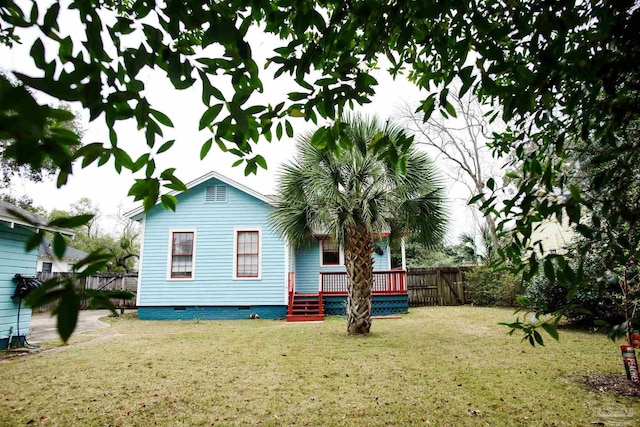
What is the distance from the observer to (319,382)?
4.87 m

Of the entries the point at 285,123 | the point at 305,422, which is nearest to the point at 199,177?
the point at 305,422

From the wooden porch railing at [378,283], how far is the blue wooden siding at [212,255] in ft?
5.79

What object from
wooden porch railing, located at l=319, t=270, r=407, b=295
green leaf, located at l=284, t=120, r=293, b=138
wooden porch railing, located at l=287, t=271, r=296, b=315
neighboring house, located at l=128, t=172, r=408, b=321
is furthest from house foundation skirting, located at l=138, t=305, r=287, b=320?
green leaf, located at l=284, t=120, r=293, b=138

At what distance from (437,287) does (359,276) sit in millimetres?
9623

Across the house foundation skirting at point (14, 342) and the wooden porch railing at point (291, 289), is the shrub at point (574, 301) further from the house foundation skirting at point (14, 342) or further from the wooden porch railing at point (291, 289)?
the house foundation skirting at point (14, 342)

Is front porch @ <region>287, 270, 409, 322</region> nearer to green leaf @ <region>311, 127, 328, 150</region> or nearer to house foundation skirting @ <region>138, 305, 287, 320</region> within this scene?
house foundation skirting @ <region>138, 305, 287, 320</region>

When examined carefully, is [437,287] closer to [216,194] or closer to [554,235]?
[554,235]

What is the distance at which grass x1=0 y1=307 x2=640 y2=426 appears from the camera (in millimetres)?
3752

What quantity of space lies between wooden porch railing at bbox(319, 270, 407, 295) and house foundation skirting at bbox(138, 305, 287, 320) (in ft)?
6.11

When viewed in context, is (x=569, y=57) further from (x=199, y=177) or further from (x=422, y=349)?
(x=199, y=177)

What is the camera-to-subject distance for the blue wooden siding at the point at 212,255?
13.5 metres

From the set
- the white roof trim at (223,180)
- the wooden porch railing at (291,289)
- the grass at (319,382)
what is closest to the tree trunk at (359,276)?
the grass at (319,382)

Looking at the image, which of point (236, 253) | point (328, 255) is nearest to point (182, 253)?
point (236, 253)

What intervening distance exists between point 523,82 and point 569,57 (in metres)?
0.28
